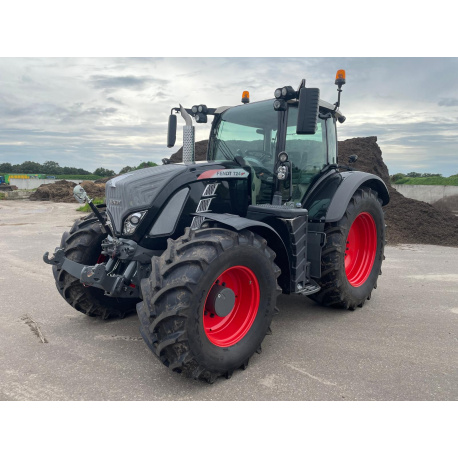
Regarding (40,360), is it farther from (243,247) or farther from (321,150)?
(321,150)

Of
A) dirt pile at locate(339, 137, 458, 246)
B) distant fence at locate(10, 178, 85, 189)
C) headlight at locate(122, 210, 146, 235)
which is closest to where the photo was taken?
headlight at locate(122, 210, 146, 235)

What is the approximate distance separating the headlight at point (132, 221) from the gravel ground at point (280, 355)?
3.51ft

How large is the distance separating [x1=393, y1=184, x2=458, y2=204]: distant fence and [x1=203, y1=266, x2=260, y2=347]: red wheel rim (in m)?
14.4

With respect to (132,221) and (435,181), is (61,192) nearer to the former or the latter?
(435,181)

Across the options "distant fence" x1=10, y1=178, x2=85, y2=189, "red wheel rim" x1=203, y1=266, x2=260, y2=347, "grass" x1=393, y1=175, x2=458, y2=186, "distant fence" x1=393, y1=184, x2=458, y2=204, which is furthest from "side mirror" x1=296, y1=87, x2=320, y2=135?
"distant fence" x1=10, y1=178, x2=85, y2=189

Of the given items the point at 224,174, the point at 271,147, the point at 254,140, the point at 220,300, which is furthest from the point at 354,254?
the point at 220,300

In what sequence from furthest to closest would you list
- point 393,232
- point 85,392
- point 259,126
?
point 393,232 → point 259,126 → point 85,392

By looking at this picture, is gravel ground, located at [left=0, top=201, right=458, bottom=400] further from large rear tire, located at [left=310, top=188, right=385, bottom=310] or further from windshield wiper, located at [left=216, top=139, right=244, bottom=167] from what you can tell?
windshield wiper, located at [left=216, top=139, right=244, bottom=167]

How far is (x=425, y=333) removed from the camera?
402cm

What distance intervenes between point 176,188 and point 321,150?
6.77ft

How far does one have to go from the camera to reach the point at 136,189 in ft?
11.4

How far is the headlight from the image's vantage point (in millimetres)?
3416

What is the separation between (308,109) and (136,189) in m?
1.64

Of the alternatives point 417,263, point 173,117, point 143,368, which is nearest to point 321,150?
point 173,117
